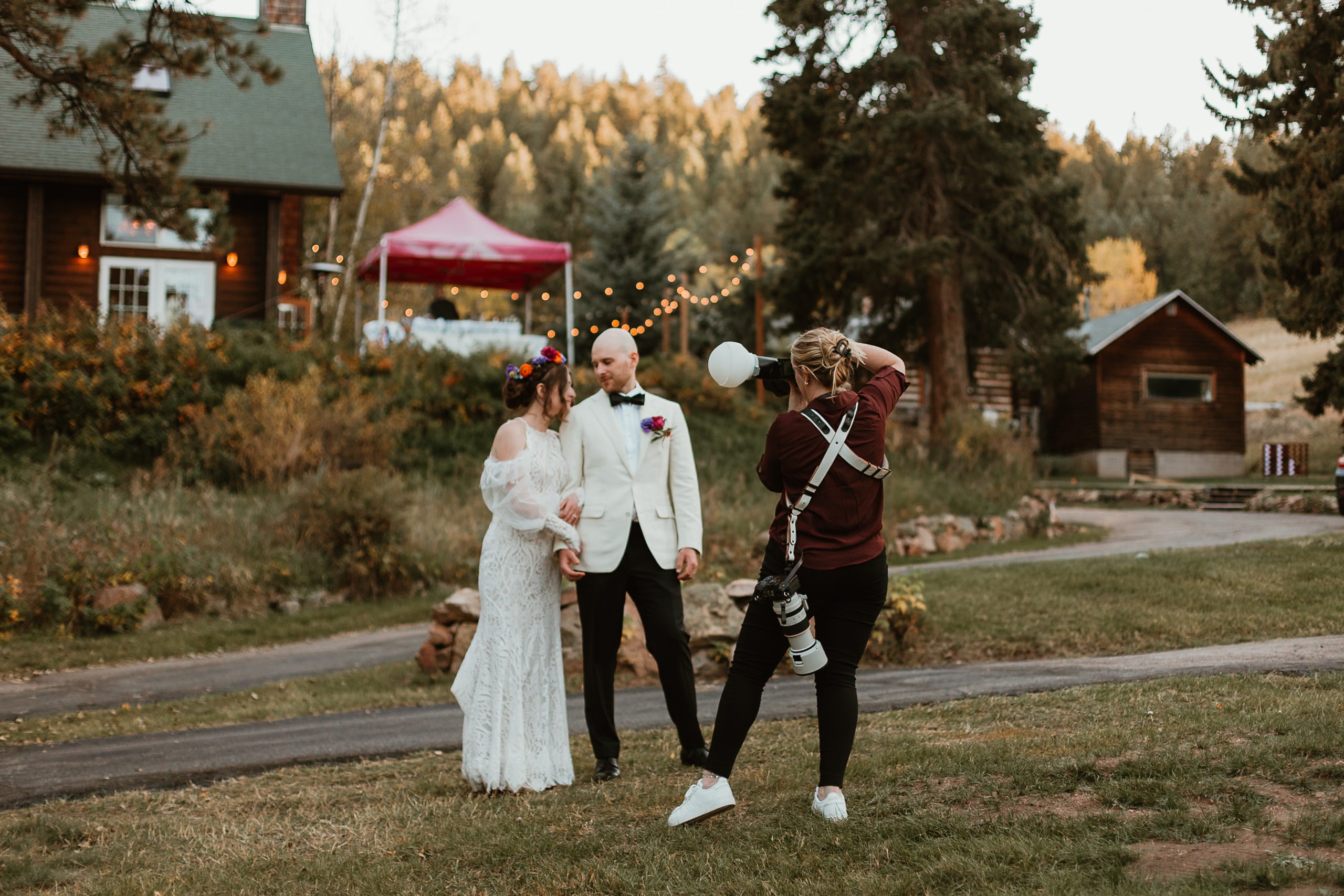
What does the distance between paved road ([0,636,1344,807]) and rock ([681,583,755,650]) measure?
760 millimetres

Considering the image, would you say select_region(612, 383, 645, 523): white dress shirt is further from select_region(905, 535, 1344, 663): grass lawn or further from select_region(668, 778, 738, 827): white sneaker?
select_region(905, 535, 1344, 663): grass lawn

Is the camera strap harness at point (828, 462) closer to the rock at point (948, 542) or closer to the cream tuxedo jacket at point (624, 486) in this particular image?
the cream tuxedo jacket at point (624, 486)

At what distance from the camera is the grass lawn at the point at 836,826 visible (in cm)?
342

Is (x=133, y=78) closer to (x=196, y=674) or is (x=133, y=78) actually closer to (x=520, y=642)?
(x=196, y=674)

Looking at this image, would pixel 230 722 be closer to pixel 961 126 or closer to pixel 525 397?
pixel 525 397

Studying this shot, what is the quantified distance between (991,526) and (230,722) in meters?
13.8

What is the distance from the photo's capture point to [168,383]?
17.4m

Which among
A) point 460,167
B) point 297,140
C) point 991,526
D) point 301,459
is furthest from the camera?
point 460,167

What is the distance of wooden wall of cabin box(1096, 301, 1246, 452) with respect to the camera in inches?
1566

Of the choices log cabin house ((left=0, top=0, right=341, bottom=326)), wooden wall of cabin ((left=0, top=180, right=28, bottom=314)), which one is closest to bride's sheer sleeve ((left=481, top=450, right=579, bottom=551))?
log cabin house ((left=0, top=0, right=341, bottom=326))

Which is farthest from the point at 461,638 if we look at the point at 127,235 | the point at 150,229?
the point at 127,235

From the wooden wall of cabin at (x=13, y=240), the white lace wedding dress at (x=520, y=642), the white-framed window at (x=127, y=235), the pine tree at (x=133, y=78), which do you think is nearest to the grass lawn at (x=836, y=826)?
the white lace wedding dress at (x=520, y=642)

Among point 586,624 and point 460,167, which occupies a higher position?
point 460,167

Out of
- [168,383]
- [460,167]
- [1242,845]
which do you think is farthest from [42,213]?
[460,167]
